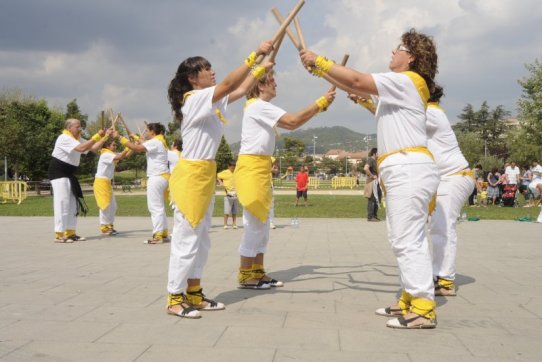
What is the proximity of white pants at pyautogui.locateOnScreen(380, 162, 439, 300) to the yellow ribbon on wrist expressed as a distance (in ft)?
3.15

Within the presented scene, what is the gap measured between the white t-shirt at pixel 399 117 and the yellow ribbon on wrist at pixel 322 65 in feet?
1.26

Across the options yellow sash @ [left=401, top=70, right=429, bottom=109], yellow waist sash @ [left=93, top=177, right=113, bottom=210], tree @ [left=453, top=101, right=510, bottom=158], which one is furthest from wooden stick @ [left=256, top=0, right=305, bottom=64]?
tree @ [left=453, top=101, right=510, bottom=158]

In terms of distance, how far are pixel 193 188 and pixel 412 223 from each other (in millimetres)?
1844

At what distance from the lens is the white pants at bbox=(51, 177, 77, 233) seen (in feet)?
31.7

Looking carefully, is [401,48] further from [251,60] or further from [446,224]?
[446,224]

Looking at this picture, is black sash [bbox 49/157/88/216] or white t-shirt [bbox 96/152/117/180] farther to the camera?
white t-shirt [bbox 96/152/117/180]

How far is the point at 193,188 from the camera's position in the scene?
14.5 ft

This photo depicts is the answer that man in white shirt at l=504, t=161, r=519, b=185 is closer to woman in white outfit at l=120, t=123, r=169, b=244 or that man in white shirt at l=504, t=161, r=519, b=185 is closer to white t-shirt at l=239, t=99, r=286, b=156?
woman in white outfit at l=120, t=123, r=169, b=244

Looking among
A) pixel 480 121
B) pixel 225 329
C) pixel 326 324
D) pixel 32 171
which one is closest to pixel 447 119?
pixel 326 324

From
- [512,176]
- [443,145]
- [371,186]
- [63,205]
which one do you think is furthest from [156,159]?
[512,176]

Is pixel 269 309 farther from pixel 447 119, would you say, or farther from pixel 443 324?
pixel 447 119

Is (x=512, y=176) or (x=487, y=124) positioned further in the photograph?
(x=487, y=124)

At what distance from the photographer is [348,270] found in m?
6.58

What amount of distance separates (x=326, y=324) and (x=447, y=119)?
8.87ft
